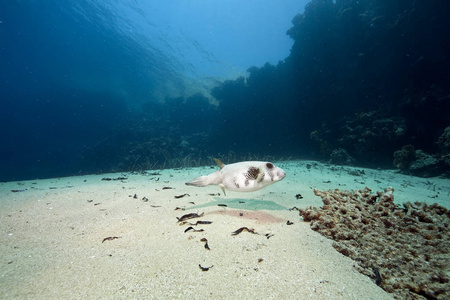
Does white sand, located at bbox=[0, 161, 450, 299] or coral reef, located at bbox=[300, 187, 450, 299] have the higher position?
coral reef, located at bbox=[300, 187, 450, 299]

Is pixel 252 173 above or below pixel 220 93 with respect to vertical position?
below

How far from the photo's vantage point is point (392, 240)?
2.15 metres

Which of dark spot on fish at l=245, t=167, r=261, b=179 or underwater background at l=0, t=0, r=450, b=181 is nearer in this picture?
dark spot on fish at l=245, t=167, r=261, b=179

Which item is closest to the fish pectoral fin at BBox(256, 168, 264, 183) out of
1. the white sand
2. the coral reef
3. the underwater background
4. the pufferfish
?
the pufferfish

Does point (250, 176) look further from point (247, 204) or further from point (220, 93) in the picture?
point (220, 93)

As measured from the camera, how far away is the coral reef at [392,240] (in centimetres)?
155

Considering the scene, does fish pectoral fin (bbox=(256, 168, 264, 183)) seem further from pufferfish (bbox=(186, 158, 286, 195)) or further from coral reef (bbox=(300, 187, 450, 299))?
coral reef (bbox=(300, 187, 450, 299))

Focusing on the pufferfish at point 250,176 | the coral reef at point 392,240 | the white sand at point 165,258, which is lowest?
the white sand at point 165,258

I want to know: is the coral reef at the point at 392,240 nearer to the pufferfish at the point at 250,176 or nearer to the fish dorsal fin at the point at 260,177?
the pufferfish at the point at 250,176

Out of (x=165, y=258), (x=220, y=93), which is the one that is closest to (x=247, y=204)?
(x=165, y=258)

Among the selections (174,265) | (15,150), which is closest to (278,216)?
(174,265)

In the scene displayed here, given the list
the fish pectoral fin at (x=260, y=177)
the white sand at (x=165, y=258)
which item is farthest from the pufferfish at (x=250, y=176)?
the white sand at (x=165, y=258)

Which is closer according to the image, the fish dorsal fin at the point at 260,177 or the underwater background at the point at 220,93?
the fish dorsal fin at the point at 260,177

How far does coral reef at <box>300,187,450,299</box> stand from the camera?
1.55m
